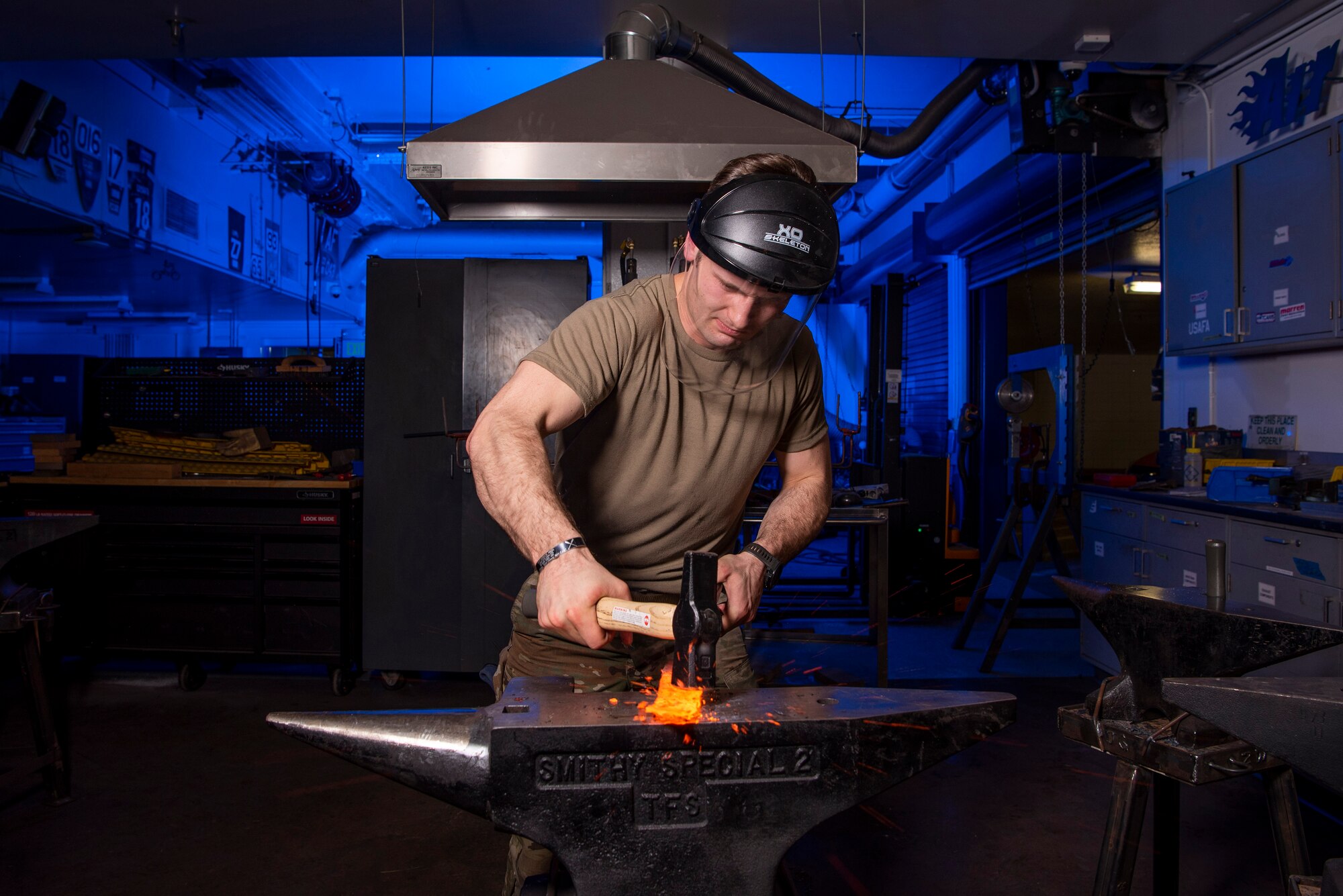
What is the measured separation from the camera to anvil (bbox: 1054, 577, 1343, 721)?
4.01ft

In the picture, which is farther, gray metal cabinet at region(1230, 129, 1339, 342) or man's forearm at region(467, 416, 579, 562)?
gray metal cabinet at region(1230, 129, 1339, 342)

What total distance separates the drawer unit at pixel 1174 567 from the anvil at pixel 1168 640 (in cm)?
221

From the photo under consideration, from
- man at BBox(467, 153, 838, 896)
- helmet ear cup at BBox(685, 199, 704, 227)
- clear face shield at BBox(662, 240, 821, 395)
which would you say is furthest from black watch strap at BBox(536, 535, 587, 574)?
helmet ear cup at BBox(685, 199, 704, 227)

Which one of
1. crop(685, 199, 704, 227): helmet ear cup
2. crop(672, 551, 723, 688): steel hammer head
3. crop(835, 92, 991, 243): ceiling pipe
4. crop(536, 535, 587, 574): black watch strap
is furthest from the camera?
crop(835, 92, 991, 243): ceiling pipe

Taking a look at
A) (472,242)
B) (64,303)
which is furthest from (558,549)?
(64,303)

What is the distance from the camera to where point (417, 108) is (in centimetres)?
652

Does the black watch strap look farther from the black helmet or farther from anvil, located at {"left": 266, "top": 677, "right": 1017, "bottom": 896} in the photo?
the black helmet

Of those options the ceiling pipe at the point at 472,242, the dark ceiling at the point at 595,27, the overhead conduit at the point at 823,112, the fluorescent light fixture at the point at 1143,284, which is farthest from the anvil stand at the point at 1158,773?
the ceiling pipe at the point at 472,242

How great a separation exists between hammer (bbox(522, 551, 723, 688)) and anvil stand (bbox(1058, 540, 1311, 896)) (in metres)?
0.68

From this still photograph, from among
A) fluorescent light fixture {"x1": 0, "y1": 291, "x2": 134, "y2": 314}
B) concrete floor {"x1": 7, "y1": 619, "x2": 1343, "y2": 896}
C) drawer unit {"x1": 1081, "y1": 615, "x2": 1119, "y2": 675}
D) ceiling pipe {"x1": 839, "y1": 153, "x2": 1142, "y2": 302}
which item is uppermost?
ceiling pipe {"x1": 839, "y1": 153, "x2": 1142, "y2": 302}

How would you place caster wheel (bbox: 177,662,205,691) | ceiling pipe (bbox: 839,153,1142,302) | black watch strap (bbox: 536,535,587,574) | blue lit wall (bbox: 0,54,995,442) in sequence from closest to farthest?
1. black watch strap (bbox: 536,535,587,574)
2. caster wheel (bbox: 177,662,205,691)
3. ceiling pipe (bbox: 839,153,1142,302)
4. blue lit wall (bbox: 0,54,995,442)

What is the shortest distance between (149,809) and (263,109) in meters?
5.11

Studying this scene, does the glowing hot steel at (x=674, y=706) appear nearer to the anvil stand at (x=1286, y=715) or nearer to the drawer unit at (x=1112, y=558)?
the anvil stand at (x=1286, y=715)

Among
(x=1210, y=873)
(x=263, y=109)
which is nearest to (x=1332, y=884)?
(x=1210, y=873)
